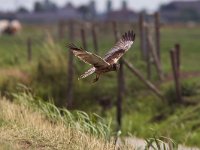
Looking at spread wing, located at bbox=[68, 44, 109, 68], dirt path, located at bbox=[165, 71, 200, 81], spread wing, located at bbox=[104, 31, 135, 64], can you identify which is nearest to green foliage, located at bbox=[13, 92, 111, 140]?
spread wing, located at bbox=[104, 31, 135, 64]

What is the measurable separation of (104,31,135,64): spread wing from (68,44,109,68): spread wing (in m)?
0.32

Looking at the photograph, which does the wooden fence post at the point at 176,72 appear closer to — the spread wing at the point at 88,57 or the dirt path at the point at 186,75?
the dirt path at the point at 186,75

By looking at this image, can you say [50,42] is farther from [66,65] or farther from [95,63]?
[95,63]

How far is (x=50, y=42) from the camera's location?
18469mm

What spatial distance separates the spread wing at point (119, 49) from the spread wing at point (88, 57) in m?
0.32

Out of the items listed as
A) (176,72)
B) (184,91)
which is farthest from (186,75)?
(176,72)

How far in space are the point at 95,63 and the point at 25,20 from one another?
99.3 metres

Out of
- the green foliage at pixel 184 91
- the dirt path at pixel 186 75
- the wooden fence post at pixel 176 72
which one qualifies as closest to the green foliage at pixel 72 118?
the wooden fence post at pixel 176 72

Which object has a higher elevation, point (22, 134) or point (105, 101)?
point (22, 134)

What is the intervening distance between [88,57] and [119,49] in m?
1.00

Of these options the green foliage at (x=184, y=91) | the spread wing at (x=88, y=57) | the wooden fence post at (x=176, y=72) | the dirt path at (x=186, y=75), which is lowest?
the dirt path at (x=186, y=75)

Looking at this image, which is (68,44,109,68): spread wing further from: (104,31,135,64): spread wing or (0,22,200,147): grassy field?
(0,22,200,147): grassy field

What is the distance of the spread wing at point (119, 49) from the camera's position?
7.42 m

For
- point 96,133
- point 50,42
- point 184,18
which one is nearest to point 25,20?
point 184,18
